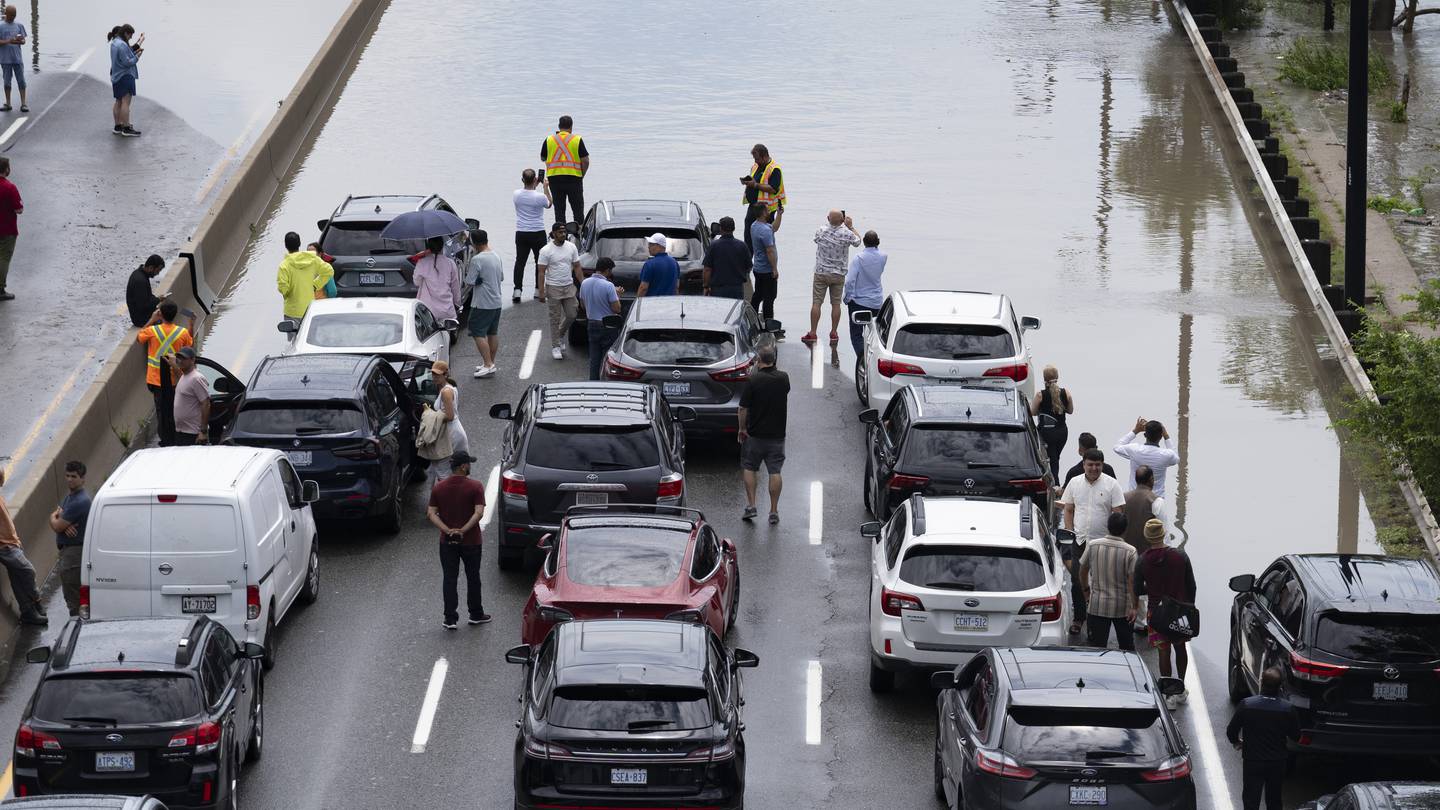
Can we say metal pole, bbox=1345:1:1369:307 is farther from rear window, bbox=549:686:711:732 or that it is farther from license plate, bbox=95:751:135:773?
license plate, bbox=95:751:135:773

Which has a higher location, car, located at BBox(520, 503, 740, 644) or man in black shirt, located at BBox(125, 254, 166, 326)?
man in black shirt, located at BBox(125, 254, 166, 326)

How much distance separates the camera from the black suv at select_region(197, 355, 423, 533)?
1802cm

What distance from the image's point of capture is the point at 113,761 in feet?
40.9

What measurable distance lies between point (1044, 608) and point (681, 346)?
6470 mm

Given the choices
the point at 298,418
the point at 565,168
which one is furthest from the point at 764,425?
the point at 565,168

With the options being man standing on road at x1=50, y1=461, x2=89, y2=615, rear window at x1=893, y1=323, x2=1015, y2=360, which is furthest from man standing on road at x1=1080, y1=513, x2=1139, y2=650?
man standing on road at x1=50, y1=461, x2=89, y2=615

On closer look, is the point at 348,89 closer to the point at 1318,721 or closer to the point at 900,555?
the point at 900,555

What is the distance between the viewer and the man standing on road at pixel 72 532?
1625 cm

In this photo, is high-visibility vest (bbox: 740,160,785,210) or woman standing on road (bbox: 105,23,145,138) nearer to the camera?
high-visibility vest (bbox: 740,160,785,210)

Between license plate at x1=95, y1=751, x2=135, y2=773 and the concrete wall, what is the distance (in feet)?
15.2

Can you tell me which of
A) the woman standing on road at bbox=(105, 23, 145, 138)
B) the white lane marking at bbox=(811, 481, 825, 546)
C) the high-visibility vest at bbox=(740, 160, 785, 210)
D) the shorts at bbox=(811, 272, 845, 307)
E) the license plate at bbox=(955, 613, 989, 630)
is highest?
the woman standing on road at bbox=(105, 23, 145, 138)

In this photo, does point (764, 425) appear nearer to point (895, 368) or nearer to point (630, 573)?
point (895, 368)

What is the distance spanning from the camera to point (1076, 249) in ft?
94.7

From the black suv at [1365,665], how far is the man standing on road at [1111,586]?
5.92 ft
